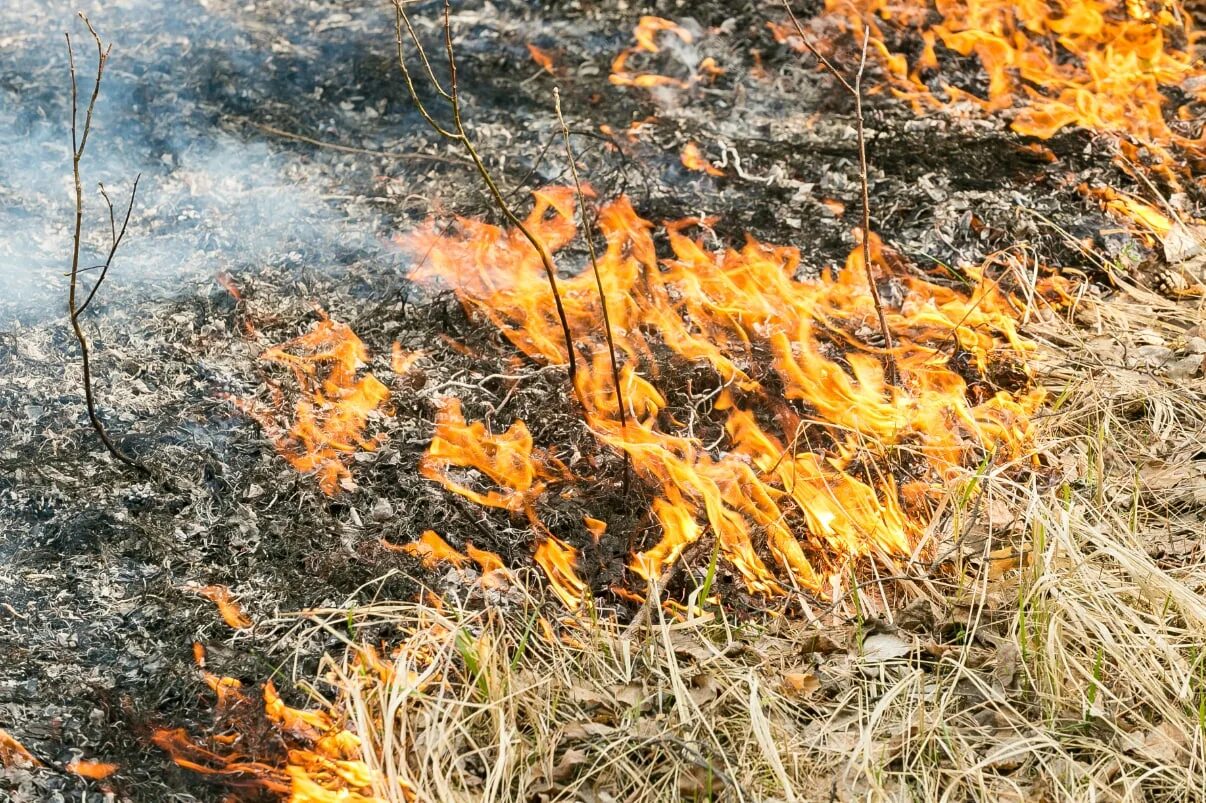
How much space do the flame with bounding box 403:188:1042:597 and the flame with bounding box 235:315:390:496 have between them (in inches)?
10.7

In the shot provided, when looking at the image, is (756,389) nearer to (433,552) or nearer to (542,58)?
(433,552)

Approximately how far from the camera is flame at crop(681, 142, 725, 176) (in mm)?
4641

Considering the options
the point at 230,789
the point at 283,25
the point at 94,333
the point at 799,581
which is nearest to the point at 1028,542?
the point at 799,581

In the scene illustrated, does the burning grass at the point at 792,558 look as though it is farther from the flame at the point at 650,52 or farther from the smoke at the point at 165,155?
the flame at the point at 650,52

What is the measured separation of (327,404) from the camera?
3557mm

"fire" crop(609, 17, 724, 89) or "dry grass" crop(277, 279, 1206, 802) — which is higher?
"fire" crop(609, 17, 724, 89)

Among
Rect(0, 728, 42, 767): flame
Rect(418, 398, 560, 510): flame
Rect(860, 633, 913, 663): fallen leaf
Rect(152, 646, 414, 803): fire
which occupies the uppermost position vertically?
Rect(0, 728, 42, 767): flame

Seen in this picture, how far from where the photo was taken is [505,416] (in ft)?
11.6

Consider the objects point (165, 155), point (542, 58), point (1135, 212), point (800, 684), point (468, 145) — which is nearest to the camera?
point (800, 684)

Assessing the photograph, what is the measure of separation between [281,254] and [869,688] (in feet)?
8.87

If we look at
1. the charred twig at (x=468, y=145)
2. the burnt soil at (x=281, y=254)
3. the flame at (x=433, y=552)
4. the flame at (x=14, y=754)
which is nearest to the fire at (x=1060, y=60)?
the burnt soil at (x=281, y=254)

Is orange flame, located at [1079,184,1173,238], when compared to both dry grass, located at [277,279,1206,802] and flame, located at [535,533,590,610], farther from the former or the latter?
flame, located at [535,533,590,610]

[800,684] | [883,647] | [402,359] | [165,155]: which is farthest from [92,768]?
[165,155]

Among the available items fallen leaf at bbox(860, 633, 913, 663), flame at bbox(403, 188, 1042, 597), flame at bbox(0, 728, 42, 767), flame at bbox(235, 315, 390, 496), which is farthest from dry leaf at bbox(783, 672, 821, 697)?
flame at bbox(0, 728, 42, 767)
